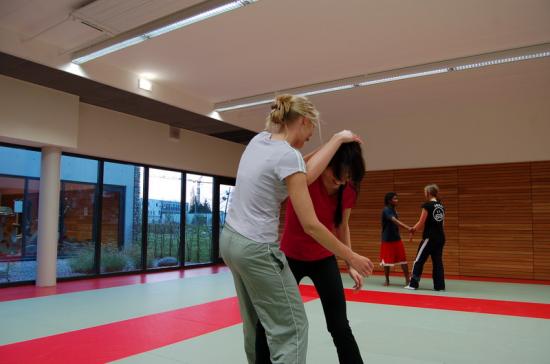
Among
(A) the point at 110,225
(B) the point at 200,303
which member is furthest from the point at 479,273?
(A) the point at 110,225

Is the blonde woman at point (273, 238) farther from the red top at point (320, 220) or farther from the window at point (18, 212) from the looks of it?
the window at point (18, 212)

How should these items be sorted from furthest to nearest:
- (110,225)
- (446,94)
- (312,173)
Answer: (110,225) → (446,94) → (312,173)

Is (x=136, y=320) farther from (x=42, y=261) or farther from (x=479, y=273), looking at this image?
(x=479, y=273)

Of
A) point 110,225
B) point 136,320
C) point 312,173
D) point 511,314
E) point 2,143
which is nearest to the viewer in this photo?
point 312,173

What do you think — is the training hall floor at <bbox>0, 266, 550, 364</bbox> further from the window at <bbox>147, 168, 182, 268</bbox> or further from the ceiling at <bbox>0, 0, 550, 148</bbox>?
the ceiling at <bbox>0, 0, 550, 148</bbox>

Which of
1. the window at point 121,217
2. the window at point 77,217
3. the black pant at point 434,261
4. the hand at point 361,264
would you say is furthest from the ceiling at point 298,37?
the hand at point 361,264

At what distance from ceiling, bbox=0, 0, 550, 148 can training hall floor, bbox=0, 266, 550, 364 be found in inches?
123

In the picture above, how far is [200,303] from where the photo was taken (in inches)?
192

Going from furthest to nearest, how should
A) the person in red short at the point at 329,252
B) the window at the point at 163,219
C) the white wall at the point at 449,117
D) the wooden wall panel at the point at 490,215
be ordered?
the window at the point at 163,219
the wooden wall panel at the point at 490,215
the white wall at the point at 449,117
the person in red short at the point at 329,252

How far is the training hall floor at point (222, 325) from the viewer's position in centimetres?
291

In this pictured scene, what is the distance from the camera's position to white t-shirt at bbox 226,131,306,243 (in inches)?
57.0

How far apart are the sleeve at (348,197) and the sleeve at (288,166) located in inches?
21.3

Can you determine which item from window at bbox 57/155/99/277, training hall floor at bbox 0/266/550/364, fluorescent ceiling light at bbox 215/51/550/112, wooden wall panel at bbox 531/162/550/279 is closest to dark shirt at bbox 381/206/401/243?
training hall floor at bbox 0/266/550/364

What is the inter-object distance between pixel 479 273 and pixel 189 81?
20.8 ft
